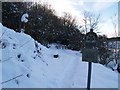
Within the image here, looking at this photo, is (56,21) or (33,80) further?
(56,21)

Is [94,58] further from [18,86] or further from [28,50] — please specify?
[28,50]

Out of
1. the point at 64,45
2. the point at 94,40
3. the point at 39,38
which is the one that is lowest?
the point at 64,45

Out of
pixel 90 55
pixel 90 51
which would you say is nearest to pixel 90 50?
pixel 90 51

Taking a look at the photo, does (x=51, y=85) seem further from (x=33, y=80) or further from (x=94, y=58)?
(x=94, y=58)

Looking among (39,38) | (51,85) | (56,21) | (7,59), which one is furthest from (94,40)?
(56,21)

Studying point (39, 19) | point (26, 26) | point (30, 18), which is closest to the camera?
point (26, 26)

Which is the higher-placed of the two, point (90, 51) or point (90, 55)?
point (90, 51)

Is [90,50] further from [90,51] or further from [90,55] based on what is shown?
[90,55]

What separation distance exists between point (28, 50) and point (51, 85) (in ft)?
11.0

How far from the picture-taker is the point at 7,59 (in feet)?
27.5

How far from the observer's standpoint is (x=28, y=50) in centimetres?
1105

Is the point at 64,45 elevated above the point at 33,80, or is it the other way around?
the point at 33,80

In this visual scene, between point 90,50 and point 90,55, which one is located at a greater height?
point 90,50

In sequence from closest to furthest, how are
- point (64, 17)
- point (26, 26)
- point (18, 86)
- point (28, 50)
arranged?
point (18, 86) < point (28, 50) < point (26, 26) < point (64, 17)
